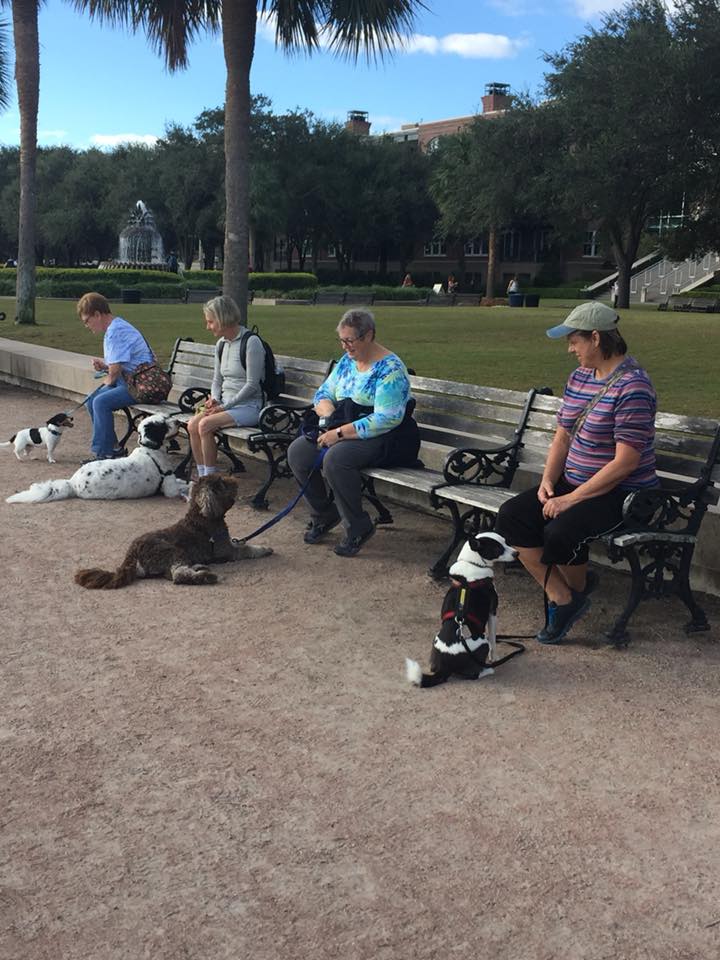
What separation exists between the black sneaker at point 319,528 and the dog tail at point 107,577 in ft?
4.27

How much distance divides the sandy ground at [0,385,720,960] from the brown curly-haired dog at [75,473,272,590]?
14 centimetres

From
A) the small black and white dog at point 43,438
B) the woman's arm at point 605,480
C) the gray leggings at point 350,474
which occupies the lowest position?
the small black and white dog at point 43,438

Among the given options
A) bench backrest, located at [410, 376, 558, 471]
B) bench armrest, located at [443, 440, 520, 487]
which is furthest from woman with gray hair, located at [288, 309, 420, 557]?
bench backrest, located at [410, 376, 558, 471]

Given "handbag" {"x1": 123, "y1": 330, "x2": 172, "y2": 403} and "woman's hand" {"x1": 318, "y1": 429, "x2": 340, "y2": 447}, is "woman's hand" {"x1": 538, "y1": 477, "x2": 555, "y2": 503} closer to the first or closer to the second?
"woman's hand" {"x1": 318, "y1": 429, "x2": 340, "y2": 447}

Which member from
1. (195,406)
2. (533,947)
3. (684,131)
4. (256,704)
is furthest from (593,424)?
(684,131)

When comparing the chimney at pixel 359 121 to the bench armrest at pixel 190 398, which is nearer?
the bench armrest at pixel 190 398

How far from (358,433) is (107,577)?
5.65 feet

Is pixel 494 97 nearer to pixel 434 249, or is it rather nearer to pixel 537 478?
pixel 434 249

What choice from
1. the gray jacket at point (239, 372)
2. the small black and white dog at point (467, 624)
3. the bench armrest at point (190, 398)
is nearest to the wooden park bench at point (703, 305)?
the bench armrest at point (190, 398)

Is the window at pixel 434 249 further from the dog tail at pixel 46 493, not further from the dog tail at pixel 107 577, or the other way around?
the dog tail at pixel 107 577

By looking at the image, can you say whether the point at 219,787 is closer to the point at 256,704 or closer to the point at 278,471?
the point at 256,704

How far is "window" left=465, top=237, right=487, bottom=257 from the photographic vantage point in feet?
243

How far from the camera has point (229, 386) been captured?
7984 mm

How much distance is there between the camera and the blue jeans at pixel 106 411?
9156mm
